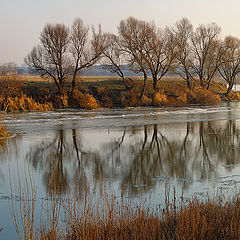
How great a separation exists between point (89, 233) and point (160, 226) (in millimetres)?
1178

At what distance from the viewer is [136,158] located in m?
13.0

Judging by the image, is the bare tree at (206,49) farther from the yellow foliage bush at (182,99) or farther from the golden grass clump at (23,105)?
the golden grass clump at (23,105)

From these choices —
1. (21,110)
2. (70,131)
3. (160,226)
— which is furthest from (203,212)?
(21,110)

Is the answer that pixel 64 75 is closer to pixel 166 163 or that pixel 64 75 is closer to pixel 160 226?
pixel 166 163

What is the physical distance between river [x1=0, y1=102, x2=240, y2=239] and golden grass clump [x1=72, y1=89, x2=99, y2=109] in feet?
64.3

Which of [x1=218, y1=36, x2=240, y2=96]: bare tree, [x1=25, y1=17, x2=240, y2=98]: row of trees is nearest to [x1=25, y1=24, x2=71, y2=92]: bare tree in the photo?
[x1=25, y1=17, x2=240, y2=98]: row of trees

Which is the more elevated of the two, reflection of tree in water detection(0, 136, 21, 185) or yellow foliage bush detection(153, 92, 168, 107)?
yellow foliage bush detection(153, 92, 168, 107)

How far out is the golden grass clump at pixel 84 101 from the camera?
134 ft

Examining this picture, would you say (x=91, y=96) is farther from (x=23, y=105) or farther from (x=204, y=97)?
(x=204, y=97)

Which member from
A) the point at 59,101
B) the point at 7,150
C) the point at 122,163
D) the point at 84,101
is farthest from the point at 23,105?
the point at 122,163

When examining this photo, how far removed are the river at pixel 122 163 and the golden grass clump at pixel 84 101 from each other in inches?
772

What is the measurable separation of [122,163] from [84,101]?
29549 mm

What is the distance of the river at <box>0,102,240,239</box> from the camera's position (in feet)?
28.8

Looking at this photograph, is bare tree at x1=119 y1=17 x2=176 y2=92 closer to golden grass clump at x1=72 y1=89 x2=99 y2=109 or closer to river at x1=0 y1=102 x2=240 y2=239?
golden grass clump at x1=72 y1=89 x2=99 y2=109
